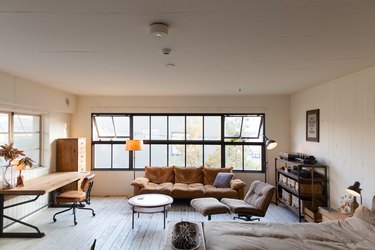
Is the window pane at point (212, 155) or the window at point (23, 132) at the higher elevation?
the window at point (23, 132)

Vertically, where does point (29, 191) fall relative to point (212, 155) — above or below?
below

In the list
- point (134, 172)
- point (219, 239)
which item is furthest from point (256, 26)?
point (134, 172)

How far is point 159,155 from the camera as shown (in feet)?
20.3

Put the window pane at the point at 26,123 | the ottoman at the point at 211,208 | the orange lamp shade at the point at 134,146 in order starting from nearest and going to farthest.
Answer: the ottoman at the point at 211,208 < the window pane at the point at 26,123 < the orange lamp shade at the point at 134,146

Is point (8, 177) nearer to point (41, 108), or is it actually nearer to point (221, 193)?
point (41, 108)

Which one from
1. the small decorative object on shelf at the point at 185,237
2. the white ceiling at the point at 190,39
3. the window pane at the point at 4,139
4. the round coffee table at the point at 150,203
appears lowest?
the round coffee table at the point at 150,203

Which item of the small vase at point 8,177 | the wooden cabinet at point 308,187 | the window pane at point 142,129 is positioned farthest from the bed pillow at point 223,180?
the small vase at point 8,177

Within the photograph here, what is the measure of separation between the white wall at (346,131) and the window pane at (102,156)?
A: 15.4ft

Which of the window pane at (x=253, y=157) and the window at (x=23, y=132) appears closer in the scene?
the window at (x=23, y=132)

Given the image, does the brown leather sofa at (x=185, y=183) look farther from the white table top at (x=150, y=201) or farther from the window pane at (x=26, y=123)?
the window pane at (x=26, y=123)

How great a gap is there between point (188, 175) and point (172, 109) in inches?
65.7

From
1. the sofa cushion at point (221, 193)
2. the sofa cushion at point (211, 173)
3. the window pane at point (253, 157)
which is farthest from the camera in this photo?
the window pane at point (253, 157)

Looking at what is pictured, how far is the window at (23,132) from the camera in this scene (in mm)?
4184

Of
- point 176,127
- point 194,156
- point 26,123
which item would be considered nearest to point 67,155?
point 26,123
